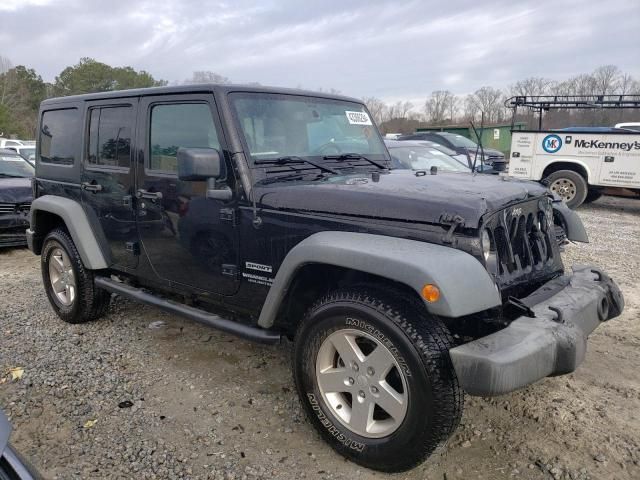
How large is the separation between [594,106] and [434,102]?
2629 cm

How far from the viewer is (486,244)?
101 inches

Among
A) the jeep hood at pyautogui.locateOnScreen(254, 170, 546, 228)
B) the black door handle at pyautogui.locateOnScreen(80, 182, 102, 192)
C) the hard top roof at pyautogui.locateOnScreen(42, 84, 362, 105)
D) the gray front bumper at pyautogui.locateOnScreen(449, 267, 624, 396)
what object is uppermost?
the hard top roof at pyautogui.locateOnScreen(42, 84, 362, 105)

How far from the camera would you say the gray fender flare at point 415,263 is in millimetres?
2266

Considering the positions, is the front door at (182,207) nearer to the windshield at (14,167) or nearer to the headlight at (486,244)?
the headlight at (486,244)

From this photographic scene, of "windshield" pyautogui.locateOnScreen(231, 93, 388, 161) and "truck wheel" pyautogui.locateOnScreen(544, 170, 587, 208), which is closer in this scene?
"windshield" pyautogui.locateOnScreen(231, 93, 388, 161)

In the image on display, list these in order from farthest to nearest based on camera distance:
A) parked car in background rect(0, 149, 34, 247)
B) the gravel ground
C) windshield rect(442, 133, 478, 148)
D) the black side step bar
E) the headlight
Result: windshield rect(442, 133, 478, 148) < parked car in background rect(0, 149, 34, 247) < the black side step bar < the gravel ground < the headlight

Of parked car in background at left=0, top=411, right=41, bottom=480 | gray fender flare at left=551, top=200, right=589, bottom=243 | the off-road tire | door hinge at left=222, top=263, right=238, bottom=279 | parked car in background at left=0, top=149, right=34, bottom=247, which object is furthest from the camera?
the off-road tire

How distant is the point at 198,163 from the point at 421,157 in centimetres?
602

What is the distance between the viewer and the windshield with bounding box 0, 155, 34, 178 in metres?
8.63

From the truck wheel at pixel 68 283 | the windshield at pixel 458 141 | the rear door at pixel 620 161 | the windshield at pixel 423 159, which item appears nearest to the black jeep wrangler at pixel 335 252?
the truck wheel at pixel 68 283

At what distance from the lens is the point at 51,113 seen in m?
4.79

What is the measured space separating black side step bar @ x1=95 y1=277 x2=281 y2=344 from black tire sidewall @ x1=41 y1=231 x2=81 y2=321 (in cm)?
31

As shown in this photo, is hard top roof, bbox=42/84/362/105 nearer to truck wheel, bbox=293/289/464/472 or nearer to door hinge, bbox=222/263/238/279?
door hinge, bbox=222/263/238/279

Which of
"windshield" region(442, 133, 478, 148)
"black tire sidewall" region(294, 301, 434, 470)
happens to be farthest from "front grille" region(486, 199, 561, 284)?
"windshield" region(442, 133, 478, 148)
